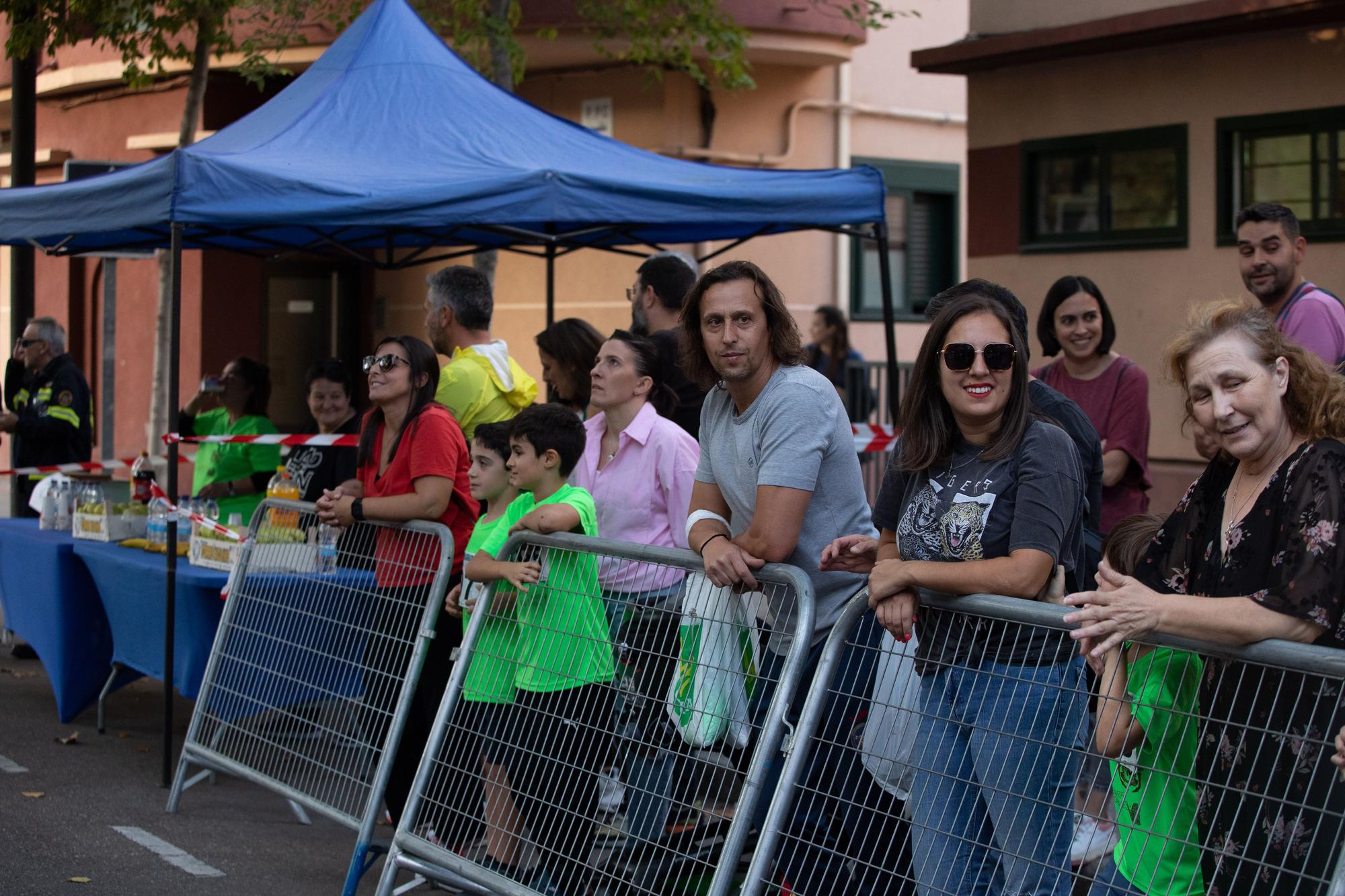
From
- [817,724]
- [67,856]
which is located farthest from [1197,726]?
[67,856]

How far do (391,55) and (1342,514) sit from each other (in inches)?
281

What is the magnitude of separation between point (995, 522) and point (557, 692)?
1548 millimetres

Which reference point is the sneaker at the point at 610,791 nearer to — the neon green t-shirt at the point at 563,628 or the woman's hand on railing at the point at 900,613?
the neon green t-shirt at the point at 563,628

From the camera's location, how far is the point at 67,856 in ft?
18.2

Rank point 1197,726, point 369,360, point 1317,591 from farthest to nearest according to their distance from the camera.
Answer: point 369,360 < point 1197,726 < point 1317,591

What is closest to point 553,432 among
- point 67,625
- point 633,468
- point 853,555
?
point 633,468

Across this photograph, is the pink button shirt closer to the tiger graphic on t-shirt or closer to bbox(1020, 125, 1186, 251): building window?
the tiger graphic on t-shirt

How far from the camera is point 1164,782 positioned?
9.73ft

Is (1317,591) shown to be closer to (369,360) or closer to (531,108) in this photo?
(369,360)

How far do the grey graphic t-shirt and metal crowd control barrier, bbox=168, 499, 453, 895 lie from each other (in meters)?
2.01

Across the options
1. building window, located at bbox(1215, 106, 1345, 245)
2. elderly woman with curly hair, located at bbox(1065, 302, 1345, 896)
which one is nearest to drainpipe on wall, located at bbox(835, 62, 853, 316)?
building window, located at bbox(1215, 106, 1345, 245)

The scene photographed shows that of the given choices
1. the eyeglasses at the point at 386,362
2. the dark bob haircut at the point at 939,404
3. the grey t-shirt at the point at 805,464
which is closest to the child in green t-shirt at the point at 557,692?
the grey t-shirt at the point at 805,464

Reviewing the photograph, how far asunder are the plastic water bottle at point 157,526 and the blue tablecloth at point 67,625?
0.53 m

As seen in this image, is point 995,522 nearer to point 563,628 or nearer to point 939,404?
point 939,404
